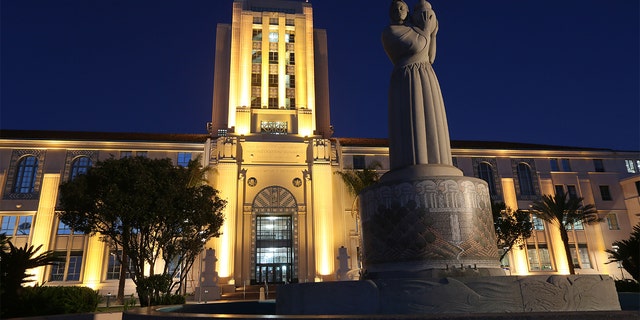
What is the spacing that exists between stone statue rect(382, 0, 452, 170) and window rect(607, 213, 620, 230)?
4309cm

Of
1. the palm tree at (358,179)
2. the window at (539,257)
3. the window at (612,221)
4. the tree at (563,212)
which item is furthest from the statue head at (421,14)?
the window at (612,221)

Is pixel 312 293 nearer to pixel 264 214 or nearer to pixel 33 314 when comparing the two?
pixel 33 314

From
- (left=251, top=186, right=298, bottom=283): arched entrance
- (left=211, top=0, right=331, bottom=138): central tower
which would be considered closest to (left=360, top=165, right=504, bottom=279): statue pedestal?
(left=251, top=186, right=298, bottom=283): arched entrance

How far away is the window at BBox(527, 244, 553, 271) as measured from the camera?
132ft

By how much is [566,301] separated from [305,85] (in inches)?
1525

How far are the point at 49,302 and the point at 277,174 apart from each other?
25037 mm

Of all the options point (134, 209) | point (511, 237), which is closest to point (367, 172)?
point (511, 237)

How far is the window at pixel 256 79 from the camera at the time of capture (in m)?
43.4

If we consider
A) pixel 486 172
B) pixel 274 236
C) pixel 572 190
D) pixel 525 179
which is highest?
pixel 486 172

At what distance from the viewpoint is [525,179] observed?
43.5 meters

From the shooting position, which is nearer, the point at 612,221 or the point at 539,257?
the point at 539,257

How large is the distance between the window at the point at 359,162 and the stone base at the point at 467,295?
3489cm

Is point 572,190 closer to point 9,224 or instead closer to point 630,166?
point 630,166

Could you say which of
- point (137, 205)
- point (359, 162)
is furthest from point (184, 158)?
point (137, 205)
